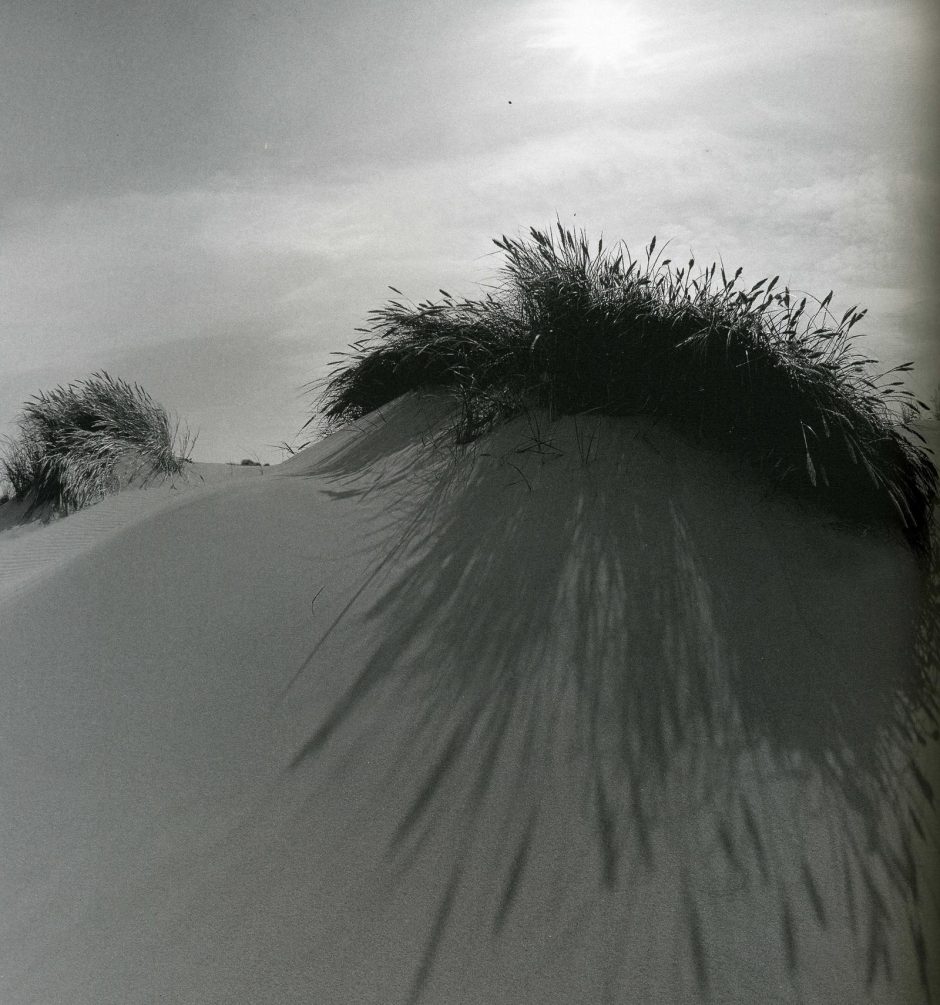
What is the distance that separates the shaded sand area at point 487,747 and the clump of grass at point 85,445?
3743 millimetres

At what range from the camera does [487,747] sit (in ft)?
7.75

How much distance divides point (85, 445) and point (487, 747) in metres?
6.01

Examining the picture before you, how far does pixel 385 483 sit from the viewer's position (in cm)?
354

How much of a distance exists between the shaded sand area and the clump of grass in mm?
3743

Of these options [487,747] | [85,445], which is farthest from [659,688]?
[85,445]

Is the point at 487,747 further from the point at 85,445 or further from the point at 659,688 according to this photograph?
the point at 85,445

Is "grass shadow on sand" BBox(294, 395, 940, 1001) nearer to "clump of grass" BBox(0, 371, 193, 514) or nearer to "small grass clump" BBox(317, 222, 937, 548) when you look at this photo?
"small grass clump" BBox(317, 222, 937, 548)

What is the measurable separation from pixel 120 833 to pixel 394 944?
2.87 feet

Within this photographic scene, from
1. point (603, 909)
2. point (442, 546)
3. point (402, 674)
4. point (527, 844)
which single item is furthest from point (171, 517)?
point (603, 909)

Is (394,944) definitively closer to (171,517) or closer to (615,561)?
(615,561)

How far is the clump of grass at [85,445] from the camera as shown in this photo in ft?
23.1

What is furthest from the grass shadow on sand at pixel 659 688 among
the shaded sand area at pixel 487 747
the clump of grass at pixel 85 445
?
the clump of grass at pixel 85 445

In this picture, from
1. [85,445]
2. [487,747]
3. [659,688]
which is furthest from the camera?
[85,445]

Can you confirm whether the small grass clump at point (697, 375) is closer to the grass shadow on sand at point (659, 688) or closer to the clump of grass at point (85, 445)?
the grass shadow on sand at point (659, 688)
